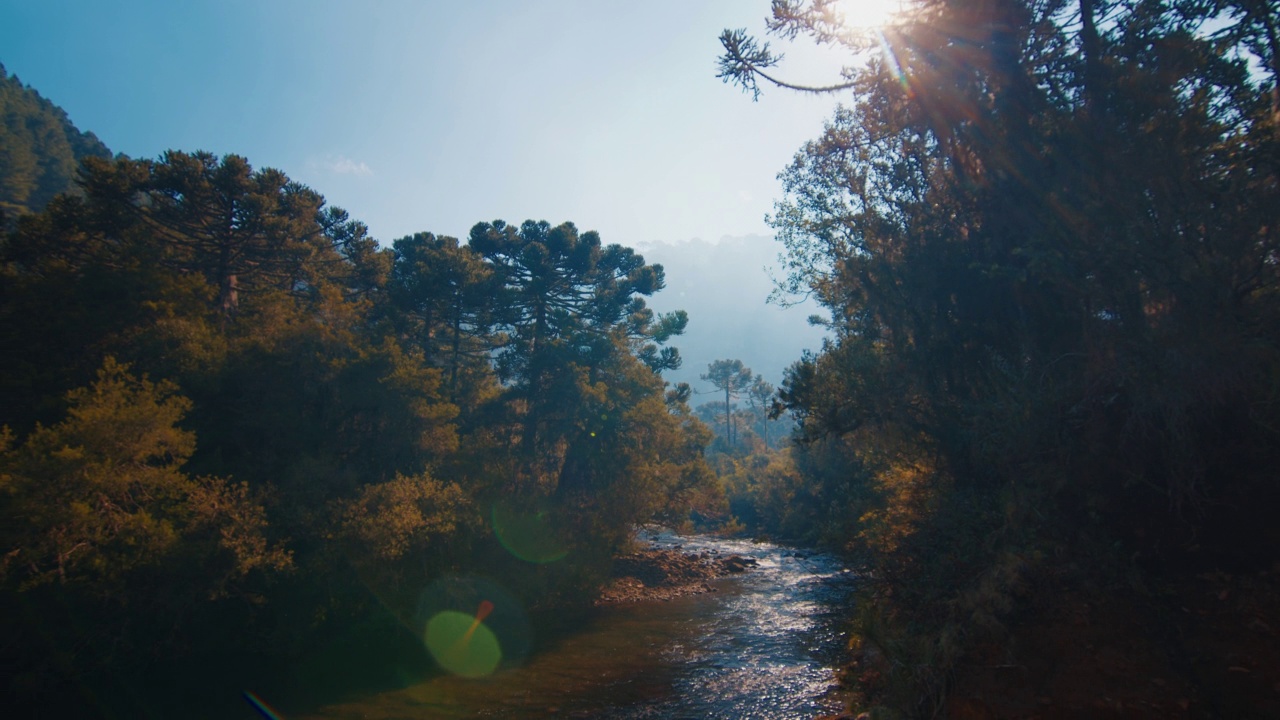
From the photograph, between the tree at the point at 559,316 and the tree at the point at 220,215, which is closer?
the tree at the point at 220,215

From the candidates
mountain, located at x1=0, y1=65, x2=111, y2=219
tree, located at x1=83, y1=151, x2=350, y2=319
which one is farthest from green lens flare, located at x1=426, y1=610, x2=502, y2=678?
mountain, located at x1=0, y1=65, x2=111, y2=219

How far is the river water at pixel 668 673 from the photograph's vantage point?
1301 cm

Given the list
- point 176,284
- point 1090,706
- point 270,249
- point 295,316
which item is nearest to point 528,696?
point 1090,706

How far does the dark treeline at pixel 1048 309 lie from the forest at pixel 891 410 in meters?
0.06

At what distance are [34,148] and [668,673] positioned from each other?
85.9m

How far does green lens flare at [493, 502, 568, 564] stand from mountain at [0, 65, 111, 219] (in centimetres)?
4288

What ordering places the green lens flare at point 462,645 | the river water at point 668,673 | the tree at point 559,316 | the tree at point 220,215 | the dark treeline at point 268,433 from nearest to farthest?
the river water at point 668,673 < the dark treeline at point 268,433 < the green lens flare at point 462,645 < the tree at point 220,215 < the tree at point 559,316

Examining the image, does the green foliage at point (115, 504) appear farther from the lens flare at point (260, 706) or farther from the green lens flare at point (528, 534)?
the green lens flare at point (528, 534)

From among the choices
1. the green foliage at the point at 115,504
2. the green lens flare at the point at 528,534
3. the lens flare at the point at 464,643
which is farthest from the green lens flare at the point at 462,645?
the green foliage at the point at 115,504

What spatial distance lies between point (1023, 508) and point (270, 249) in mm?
29169

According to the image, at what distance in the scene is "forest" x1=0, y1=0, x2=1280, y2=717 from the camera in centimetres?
857

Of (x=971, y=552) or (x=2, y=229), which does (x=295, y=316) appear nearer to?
(x=2, y=229)

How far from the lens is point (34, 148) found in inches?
2436

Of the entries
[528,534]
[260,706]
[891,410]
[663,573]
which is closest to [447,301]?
[528,534]
